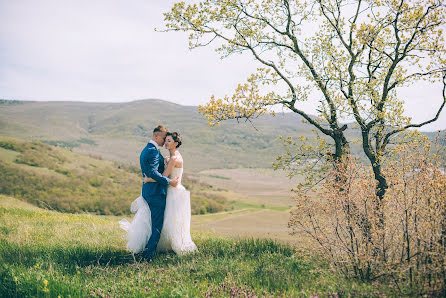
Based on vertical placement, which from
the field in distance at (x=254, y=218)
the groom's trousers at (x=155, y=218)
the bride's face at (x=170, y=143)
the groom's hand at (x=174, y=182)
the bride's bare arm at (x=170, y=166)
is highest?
the bride's face at (x=170, y=143)

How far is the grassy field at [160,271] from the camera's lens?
534 centimetres

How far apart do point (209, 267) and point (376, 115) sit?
6034 millimetres

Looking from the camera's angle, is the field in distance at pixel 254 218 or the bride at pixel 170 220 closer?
the bride at pixel 170 220

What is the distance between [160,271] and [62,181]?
103 ft

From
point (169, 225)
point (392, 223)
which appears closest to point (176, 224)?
point (169, 225)

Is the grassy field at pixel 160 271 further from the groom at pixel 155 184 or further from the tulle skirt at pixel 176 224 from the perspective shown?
the groom at pixel 155 184

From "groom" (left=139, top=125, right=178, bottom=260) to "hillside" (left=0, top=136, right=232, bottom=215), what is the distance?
18.2 metres

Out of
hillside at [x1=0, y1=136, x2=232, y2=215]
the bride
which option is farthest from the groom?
hillside at [x1=0, y1=136, x2=232, y2=215]

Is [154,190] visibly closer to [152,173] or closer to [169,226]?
[152,173]

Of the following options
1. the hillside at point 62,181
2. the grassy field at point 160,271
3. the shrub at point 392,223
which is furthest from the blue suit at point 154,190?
the hillside at point 62,181

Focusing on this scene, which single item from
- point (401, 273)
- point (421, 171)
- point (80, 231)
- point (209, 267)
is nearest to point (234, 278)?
point (209, 267)

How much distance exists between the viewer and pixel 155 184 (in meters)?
8.44

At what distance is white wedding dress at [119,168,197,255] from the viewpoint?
8.16 m

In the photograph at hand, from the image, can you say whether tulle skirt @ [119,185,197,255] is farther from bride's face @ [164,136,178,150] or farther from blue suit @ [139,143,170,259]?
bride's face @ [164,136,178,150]
